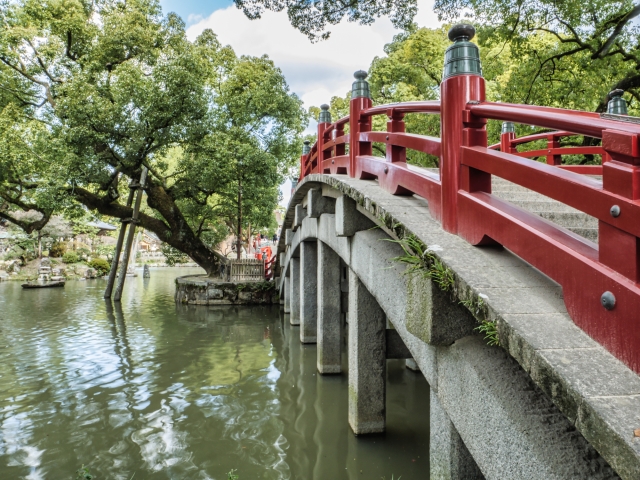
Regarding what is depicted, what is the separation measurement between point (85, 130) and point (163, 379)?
10.2m

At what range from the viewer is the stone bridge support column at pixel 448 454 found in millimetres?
3012

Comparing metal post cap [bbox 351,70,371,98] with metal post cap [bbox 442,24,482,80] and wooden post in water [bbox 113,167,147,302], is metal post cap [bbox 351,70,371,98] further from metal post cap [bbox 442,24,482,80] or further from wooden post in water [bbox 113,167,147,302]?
wooden post in water [bbox 113,167,147,302]

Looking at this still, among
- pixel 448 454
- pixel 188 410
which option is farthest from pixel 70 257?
pixel 448 454

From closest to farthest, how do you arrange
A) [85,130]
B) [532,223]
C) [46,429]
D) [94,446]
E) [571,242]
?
[571,242], [532,223], [94,446], [46,429], [85,130]

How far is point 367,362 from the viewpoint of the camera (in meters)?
5.34

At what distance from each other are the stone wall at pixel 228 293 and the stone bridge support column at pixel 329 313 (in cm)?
974

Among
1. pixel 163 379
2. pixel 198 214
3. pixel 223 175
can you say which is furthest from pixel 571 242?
pixel 198 214

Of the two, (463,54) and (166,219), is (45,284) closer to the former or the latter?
(166,219)

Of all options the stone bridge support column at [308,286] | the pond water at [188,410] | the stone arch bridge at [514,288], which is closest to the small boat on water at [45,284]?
the pond water at [188,410]

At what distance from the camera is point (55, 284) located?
79.7ft

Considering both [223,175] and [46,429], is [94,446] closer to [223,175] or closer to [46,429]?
[46,429]

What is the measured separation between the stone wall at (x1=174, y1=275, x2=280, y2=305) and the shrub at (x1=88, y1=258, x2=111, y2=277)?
53.0 ft

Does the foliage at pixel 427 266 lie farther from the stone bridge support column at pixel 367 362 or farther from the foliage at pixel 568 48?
the foliage at pixel 568 48

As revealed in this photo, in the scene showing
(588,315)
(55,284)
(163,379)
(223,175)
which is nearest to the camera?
(588,315)
